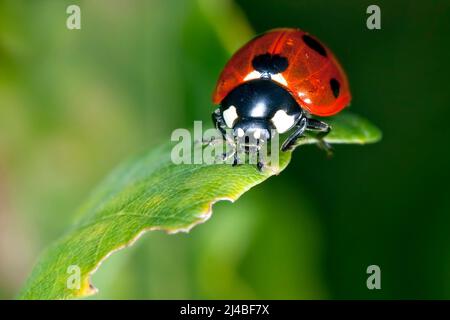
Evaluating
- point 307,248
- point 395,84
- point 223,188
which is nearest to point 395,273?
point 307,248

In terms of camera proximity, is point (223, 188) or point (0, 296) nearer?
point (223, 188)

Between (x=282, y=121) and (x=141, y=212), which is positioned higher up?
(x=282, y=121)

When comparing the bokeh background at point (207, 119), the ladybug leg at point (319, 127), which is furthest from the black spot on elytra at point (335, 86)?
the bokeh background at point (207, 119)

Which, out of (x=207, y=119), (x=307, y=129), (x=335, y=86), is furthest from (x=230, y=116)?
(x=207, y=119)

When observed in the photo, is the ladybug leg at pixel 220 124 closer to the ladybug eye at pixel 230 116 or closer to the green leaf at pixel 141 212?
the ladybug eye at pixel 230 116

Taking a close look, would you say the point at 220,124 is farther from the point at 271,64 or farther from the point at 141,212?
the point at 141,212

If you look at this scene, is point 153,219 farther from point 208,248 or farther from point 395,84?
point 395,84

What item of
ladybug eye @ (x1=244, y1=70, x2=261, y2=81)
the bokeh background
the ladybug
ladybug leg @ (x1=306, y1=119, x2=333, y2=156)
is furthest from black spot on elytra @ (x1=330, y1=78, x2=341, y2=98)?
the bokeh background
